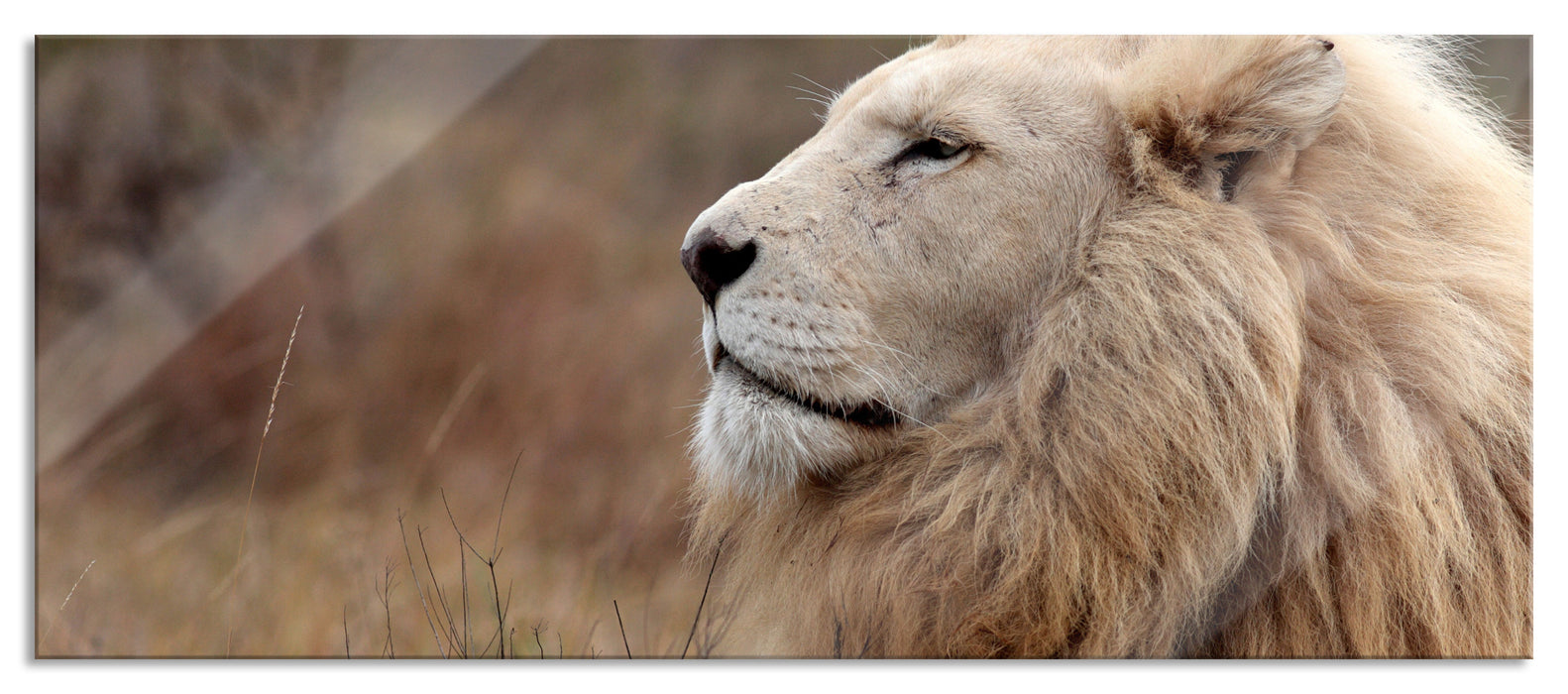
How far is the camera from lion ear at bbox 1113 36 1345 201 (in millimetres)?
1775

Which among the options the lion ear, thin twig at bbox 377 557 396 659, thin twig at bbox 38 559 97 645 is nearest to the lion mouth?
the lion ear

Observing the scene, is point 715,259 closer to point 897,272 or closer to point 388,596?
point 897,272

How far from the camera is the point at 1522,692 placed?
2.12 m

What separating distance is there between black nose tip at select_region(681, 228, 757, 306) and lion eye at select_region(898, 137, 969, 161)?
320 millimetres

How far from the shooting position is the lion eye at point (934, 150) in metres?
1.95

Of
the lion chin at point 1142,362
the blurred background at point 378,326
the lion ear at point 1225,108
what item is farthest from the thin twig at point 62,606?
the lion ear at point 1225,108

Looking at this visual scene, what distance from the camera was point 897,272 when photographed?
6.23 ft

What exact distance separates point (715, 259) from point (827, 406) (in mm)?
289

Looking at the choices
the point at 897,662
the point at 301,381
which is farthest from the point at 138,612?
the point at 897,662

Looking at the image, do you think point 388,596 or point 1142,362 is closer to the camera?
point 1142,362

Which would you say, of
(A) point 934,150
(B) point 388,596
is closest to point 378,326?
(B) point 388,596

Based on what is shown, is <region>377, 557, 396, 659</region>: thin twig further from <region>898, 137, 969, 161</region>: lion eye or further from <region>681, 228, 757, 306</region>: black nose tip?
<region>898, 137, 969, 161</region>: lion eye

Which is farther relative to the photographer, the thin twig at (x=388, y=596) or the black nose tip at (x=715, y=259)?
the thin twig at (x=388, y=596)

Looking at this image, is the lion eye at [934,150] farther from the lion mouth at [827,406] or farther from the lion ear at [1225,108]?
the lion mouth at [827,406]
